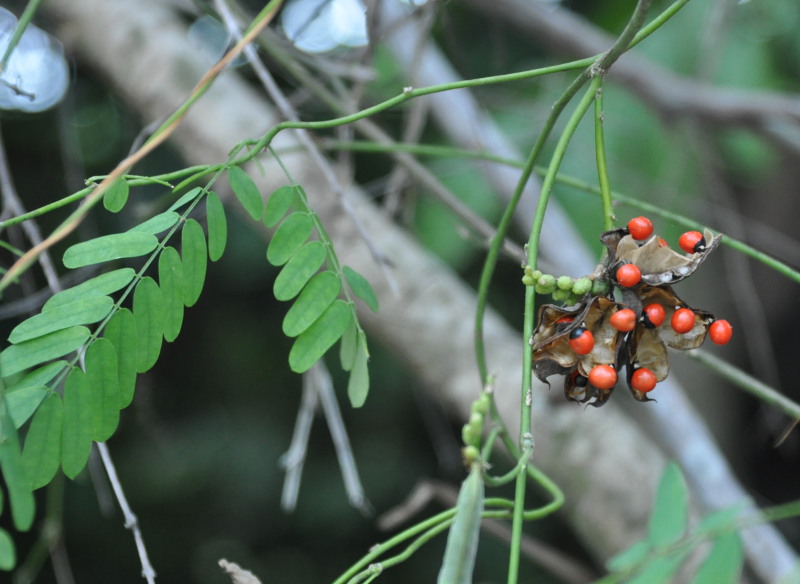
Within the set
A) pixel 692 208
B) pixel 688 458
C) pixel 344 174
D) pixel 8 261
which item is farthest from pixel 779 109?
pixel 8 261

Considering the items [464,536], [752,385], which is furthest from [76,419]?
[752,385]

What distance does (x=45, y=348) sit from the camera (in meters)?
0.50

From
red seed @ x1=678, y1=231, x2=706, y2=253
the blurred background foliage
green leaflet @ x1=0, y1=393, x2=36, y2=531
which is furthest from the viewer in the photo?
the blurred background foliage

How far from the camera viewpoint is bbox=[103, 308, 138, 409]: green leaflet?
511 mm

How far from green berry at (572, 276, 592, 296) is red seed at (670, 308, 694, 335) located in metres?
0.06

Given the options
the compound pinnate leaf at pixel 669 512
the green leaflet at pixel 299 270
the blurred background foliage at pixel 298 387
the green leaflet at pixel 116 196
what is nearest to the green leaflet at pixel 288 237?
the green leaflet at pixel 299 270

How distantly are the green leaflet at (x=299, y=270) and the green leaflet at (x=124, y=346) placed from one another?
0.11m

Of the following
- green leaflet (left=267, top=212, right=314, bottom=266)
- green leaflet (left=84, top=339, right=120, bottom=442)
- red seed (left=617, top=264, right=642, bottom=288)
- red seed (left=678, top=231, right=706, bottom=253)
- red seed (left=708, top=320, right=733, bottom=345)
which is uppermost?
green leaflet (left=267, top=212, right=314, bottom=266)

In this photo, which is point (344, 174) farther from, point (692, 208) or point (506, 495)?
point (506, 495)

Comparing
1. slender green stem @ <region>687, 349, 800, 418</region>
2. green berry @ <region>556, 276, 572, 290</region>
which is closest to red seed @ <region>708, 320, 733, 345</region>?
green berry @ <region>556, 276, 572, 290</region>

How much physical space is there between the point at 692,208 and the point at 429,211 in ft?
2.14

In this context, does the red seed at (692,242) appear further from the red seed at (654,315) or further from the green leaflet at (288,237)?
the green leaflet at (288,237)

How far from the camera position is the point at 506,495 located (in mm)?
2021

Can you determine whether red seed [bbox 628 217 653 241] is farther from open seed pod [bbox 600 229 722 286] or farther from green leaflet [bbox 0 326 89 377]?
green leaflet [bbox 0 326 89 377]
